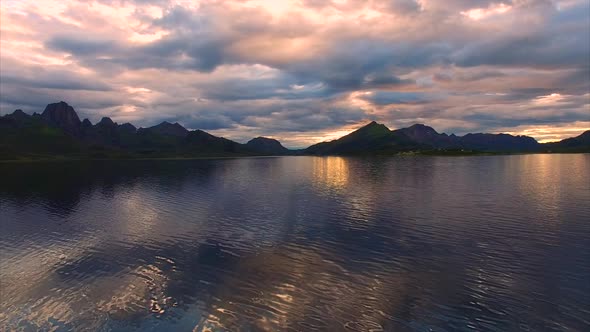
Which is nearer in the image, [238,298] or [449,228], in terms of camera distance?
[238,298]

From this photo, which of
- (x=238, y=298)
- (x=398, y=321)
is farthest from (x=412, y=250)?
(x=238, y=298)

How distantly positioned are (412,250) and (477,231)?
16.2m

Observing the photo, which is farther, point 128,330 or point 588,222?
point 588,222

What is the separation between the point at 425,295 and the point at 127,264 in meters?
33.2

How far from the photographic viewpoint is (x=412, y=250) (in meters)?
44.1

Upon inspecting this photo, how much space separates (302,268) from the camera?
38625 mm

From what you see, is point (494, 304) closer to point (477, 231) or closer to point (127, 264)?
point (477, 231)

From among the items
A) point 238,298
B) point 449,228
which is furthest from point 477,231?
point 238,298

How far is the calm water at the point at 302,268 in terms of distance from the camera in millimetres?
27422

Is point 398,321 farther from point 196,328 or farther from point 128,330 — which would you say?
point 128,330

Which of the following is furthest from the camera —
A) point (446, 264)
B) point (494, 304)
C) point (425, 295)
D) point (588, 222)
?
point (588, 222)

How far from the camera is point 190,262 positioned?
41438 millimetres

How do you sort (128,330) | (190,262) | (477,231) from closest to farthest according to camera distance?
1. (128,330)
2. (190,262)
3. (477,231)

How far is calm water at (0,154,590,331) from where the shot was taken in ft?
90.0
